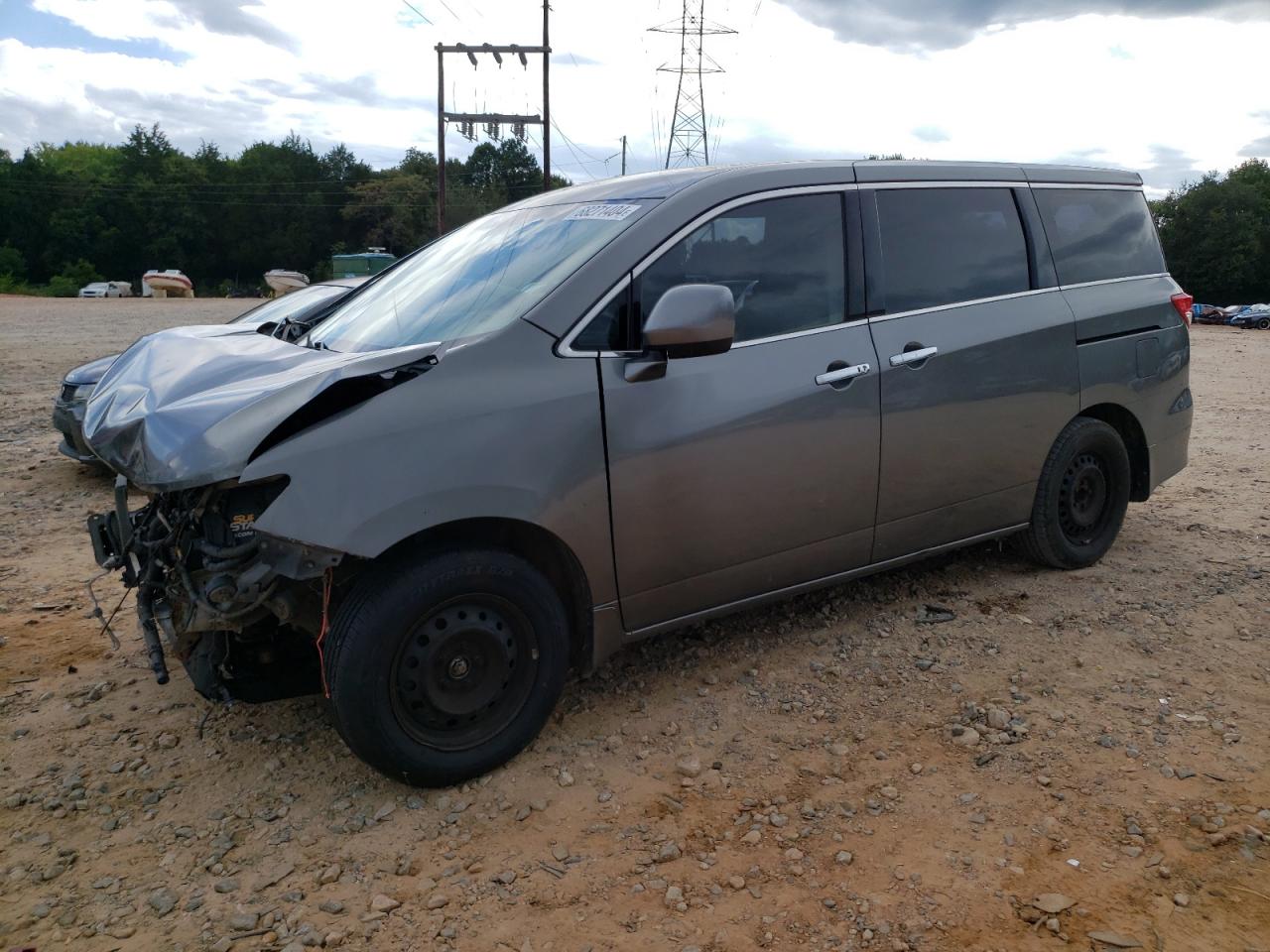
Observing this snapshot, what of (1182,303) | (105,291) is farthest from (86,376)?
(105,291)

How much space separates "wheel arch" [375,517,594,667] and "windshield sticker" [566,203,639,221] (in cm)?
123

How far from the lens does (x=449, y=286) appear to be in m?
3.75

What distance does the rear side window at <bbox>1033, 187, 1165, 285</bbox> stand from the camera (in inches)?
184

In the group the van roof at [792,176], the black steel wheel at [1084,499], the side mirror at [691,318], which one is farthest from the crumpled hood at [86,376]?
the black steel wheel at [1084,499]

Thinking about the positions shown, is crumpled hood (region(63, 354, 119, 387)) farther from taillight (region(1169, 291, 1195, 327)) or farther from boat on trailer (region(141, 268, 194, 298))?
boat on trailer (region(141, 268, 194, 298))

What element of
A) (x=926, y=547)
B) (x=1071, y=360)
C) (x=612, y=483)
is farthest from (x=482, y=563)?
(x=1071, y=360)

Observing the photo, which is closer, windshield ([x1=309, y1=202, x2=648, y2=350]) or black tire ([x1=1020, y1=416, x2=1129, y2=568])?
windshield ([x1=309, y1=202, x2=648, y2=350])

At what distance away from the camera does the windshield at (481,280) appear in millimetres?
3387

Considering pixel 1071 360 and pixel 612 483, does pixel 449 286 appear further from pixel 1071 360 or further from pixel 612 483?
pixel 1071 360

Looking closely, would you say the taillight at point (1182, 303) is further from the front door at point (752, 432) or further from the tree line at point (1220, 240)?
the tree line at point (1220, 240)

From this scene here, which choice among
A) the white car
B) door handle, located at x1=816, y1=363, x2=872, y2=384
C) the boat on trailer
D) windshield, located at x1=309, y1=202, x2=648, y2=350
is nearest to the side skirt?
door handle, located at x1=816, y1=363, x2=872, y2=384

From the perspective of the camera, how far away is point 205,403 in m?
3.05

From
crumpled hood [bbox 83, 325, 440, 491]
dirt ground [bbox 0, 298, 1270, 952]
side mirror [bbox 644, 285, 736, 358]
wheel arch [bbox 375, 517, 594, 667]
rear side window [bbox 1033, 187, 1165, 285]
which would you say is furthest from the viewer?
rear side window [bbox 1033, 187, 1165, 285]

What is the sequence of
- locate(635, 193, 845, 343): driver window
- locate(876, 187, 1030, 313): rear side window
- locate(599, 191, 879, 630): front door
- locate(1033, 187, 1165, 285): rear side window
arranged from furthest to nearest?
1. locate(1033, 187, 1165, 285): rear side window
2. locate(876, 187, 1030, 313): rear side window
3. locate(635, 193, 845, 343): driver window
4. locate(599, 191, 879, 630): front door
